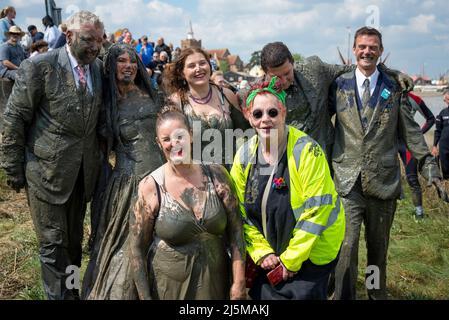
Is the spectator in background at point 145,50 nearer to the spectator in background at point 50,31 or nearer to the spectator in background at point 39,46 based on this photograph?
the spectator in background at point 50,31

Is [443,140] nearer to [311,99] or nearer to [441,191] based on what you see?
[441,191]

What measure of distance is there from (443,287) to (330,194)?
8.33 feet

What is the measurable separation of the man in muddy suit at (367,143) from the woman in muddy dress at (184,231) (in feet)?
4.77

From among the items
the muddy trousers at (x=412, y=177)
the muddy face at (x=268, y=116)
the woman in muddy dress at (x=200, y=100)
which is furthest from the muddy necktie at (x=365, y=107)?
the muddy trousers at (x=412, y=177)

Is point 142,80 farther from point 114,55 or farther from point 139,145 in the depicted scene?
point 139,145

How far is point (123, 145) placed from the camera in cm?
389

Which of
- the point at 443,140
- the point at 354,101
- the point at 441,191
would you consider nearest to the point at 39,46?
the point at 354,101

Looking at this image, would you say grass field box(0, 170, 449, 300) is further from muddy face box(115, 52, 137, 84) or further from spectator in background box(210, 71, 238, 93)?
spectator in background box(210, 71, 238, 93)

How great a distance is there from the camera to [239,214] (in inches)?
120

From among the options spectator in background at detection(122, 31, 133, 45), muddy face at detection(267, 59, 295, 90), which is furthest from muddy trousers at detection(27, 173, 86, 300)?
spectator in background at detection(122, 31, 133, 45)

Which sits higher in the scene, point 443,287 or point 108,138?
point 108,138

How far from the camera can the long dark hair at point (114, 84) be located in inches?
153
